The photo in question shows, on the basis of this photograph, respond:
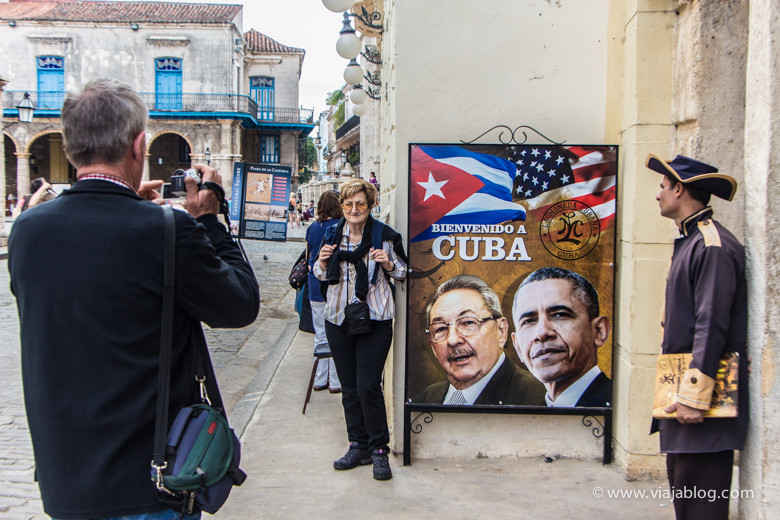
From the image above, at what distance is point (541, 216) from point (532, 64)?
40.2 inches

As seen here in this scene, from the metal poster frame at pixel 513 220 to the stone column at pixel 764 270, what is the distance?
142 centimetres

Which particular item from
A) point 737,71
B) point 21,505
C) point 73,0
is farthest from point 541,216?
point 73,0

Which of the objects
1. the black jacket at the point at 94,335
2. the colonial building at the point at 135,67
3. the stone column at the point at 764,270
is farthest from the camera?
the colonial building at the point at 135,67

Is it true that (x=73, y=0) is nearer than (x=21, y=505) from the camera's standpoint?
No

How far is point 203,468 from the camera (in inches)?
76.4

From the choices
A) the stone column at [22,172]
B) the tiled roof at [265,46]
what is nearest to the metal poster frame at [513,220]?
the stone column at [22,172]

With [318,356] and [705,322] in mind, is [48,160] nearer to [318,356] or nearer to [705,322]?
[318,356]

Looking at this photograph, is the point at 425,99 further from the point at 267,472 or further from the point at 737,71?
the point at 267,472

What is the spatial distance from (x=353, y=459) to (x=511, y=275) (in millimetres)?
1624

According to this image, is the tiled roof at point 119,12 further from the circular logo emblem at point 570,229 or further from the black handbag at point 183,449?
the black handbag at point 183,449

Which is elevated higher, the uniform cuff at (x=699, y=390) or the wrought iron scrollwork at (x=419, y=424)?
the uniform cuff at (x=699, y=390)

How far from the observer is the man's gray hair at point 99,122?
1914 millimetres

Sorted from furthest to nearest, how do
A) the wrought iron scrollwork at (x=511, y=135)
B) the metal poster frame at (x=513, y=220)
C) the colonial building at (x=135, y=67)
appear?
1. the colonial building at (x=135, y=67)
2. the wrought iron scrollwork at (x=511, y=135)
3. the metal poster frame at (x=513, y=220)

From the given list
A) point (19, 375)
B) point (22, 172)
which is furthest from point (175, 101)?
point (19, 375)
